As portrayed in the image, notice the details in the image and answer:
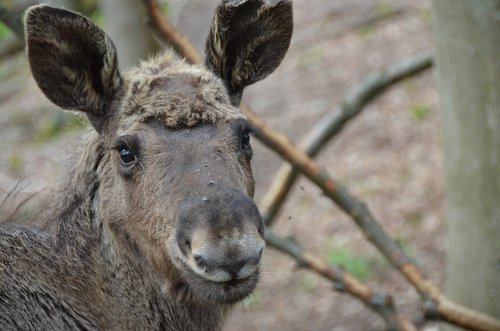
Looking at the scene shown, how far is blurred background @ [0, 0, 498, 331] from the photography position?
12133 millimetres

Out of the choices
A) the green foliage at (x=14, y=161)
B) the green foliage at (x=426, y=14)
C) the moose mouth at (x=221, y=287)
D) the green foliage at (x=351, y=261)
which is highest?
the moose mouth at (x=221, y=287)

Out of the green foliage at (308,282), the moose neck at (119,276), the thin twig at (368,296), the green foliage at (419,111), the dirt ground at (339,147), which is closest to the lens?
the moose neck at (119,276)

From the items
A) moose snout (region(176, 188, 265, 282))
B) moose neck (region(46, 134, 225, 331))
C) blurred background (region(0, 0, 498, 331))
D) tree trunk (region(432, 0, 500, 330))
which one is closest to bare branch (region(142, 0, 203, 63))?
blurred background (region(0, 0, 498, 331))

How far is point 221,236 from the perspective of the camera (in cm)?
485

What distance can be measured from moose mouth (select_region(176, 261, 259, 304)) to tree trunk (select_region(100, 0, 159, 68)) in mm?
4233

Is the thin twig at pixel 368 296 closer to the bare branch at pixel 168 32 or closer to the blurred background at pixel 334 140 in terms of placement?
the blurred background at pixel 334 140

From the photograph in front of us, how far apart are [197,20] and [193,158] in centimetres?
1443

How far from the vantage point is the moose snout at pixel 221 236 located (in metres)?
4.85

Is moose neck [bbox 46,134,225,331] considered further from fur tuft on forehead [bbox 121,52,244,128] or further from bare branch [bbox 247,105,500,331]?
bare branch [bbox 247,105,500,331]

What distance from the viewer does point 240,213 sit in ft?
16.4

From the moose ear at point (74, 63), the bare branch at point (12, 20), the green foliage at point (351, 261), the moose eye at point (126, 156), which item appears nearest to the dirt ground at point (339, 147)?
the green foliage at point (351, 261)

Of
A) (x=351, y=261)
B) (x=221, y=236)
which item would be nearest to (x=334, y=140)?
(x=351, y=261)

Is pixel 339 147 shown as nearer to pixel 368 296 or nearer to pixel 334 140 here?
pixel 334 140

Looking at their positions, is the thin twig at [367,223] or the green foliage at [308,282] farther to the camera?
the green foliage at [308,282]
